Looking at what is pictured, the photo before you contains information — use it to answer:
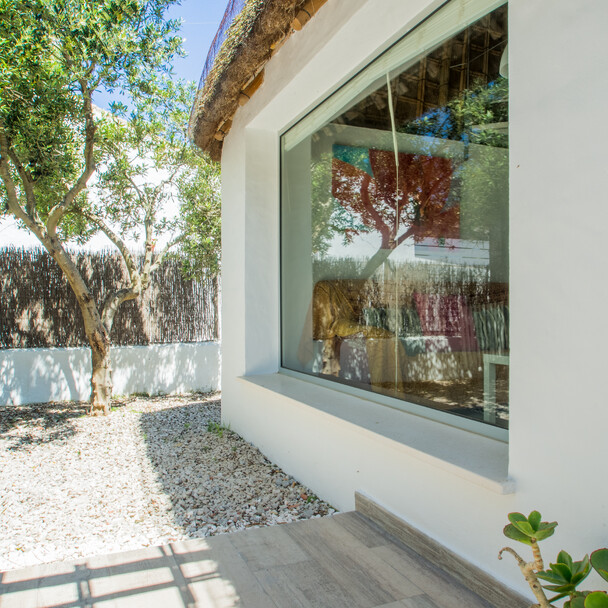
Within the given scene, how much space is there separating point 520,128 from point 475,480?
3.75 feet

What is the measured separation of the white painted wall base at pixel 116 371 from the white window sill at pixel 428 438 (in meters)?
4.70

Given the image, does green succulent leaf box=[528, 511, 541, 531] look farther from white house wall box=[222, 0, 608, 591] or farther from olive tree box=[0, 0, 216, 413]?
olive tree box=[0, 0, 216, 413]

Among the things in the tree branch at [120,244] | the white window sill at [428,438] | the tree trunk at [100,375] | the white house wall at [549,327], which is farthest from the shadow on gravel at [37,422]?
the white house wall at [549,327]

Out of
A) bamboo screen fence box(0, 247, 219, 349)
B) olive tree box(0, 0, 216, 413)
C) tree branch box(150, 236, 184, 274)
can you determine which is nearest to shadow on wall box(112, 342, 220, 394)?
bamboo screen fence box(0, 247, 219, 349)

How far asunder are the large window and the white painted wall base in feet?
13.7

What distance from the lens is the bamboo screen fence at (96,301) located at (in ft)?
22.6

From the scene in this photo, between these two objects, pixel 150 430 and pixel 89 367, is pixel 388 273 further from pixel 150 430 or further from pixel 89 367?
pixel 89 367

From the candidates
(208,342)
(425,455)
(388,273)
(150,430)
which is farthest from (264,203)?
(208,342)

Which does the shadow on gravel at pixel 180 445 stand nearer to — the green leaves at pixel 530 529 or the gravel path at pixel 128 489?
the gravel path at pixel 128 489

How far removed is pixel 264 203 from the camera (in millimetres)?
4340

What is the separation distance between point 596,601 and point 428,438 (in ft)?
3.52

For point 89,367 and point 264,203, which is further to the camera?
point 89,367

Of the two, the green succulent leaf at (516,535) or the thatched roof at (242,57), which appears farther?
the thatched roof at (242,57)

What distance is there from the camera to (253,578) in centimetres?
177
